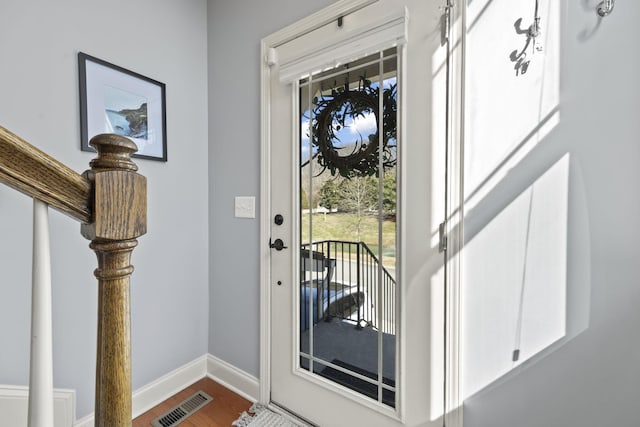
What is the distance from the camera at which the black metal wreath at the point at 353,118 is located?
1.33 metres

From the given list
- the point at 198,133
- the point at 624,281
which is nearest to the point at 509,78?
the point at 624,281

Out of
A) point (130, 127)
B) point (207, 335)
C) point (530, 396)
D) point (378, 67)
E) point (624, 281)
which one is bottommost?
point (207, 335)

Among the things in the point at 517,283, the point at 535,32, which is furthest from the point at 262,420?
the point at 535,32

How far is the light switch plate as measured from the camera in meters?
1.81

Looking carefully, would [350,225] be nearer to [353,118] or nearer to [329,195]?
[329,195]

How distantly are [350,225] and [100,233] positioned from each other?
1.12 metres

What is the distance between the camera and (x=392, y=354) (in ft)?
4.35

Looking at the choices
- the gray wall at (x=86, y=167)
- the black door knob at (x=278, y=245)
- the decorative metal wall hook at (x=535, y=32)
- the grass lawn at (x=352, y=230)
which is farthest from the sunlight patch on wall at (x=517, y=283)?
the gray wall at (x=86, y=167)

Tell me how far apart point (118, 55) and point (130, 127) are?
0.39 meters

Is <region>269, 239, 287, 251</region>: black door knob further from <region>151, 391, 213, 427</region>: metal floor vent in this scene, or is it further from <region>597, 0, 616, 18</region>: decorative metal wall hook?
<region>597, 0, 616, 18</region>: decorative metal wall hook

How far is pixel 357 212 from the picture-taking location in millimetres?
1423

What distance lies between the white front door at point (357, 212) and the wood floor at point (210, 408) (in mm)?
250

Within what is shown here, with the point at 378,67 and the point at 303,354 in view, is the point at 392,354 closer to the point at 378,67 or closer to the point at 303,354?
the point at 303,354

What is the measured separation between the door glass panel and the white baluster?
1.16 meters
